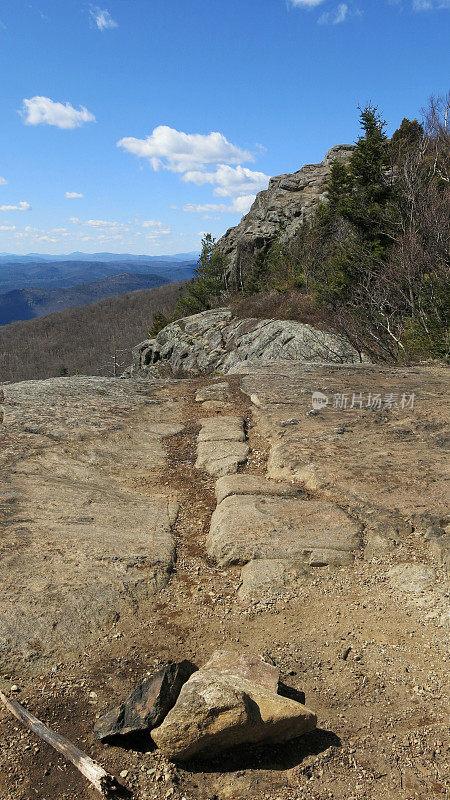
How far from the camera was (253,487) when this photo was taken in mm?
6223

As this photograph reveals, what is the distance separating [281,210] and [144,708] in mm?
47709

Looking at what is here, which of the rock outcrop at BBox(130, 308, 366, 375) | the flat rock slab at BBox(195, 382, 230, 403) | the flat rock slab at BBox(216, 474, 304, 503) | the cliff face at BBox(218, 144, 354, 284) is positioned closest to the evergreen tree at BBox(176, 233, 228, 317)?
the cliff face at BBox(218, 144, 354, 284)

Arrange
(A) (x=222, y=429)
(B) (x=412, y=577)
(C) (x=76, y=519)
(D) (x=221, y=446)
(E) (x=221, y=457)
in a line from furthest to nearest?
(A) (x=222, y=429) → (D) (x=221, y=446) → (E) (x=221, y=457) → (C) (x=76, y=519) → (B) (x=412, y=577)

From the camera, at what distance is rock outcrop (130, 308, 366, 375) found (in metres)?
19.8

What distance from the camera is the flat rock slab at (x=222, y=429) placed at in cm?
815

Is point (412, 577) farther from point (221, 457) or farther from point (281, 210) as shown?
point (281, 210)

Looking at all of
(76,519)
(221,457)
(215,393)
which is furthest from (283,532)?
(215,393)

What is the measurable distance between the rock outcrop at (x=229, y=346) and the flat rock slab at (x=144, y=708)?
10331mm

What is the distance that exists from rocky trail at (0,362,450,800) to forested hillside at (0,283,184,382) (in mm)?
111028

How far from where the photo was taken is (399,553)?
4938mm

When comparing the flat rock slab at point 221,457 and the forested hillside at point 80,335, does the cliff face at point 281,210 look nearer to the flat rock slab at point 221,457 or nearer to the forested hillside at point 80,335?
the flat rock slab at point 221,457

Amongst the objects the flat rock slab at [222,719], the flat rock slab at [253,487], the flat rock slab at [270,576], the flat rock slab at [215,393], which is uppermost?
the flat rock slab at [215,393]

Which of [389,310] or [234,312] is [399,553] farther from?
[234,312]

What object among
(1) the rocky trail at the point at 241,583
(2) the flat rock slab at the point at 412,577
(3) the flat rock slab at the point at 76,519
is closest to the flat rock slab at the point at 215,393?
(3) the flat rock slab at the point at 76,519
